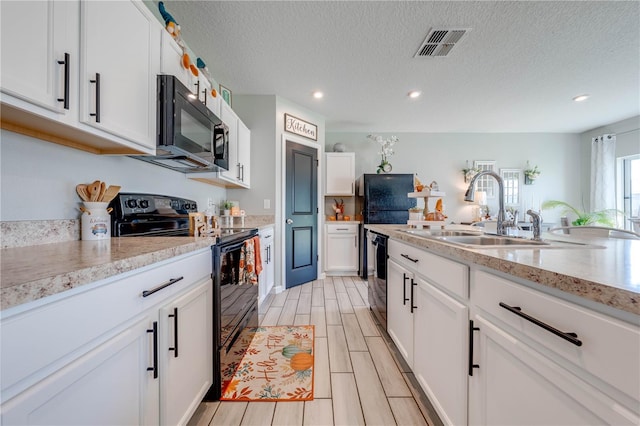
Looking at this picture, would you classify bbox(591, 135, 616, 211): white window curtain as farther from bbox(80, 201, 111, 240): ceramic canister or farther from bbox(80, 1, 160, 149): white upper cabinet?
bbox(80, 201, 111, 240): ceramic canister

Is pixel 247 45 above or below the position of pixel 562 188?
above

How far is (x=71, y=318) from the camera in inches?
22.1

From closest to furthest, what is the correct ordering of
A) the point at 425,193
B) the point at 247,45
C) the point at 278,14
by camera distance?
1. the point at 278,14
2. the point at 425,193
3. the point at 247,45

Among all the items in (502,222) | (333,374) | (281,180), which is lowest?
(333,374)

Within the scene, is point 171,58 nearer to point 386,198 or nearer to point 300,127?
point 300,127

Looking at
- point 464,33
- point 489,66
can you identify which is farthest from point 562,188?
point 464,33

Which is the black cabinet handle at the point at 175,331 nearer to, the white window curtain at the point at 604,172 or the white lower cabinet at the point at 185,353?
the white lower cabinet at the point at 185,353

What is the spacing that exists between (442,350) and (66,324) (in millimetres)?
1250

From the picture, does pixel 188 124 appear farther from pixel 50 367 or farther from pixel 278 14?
pixel 50 367

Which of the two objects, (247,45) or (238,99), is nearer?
(247,45)

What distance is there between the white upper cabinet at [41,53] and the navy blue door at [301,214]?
8.20ft

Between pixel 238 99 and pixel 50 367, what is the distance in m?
3.30

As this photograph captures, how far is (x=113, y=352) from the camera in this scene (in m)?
0.68

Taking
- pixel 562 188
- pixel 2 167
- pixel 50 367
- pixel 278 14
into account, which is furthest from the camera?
pixel 562 188
